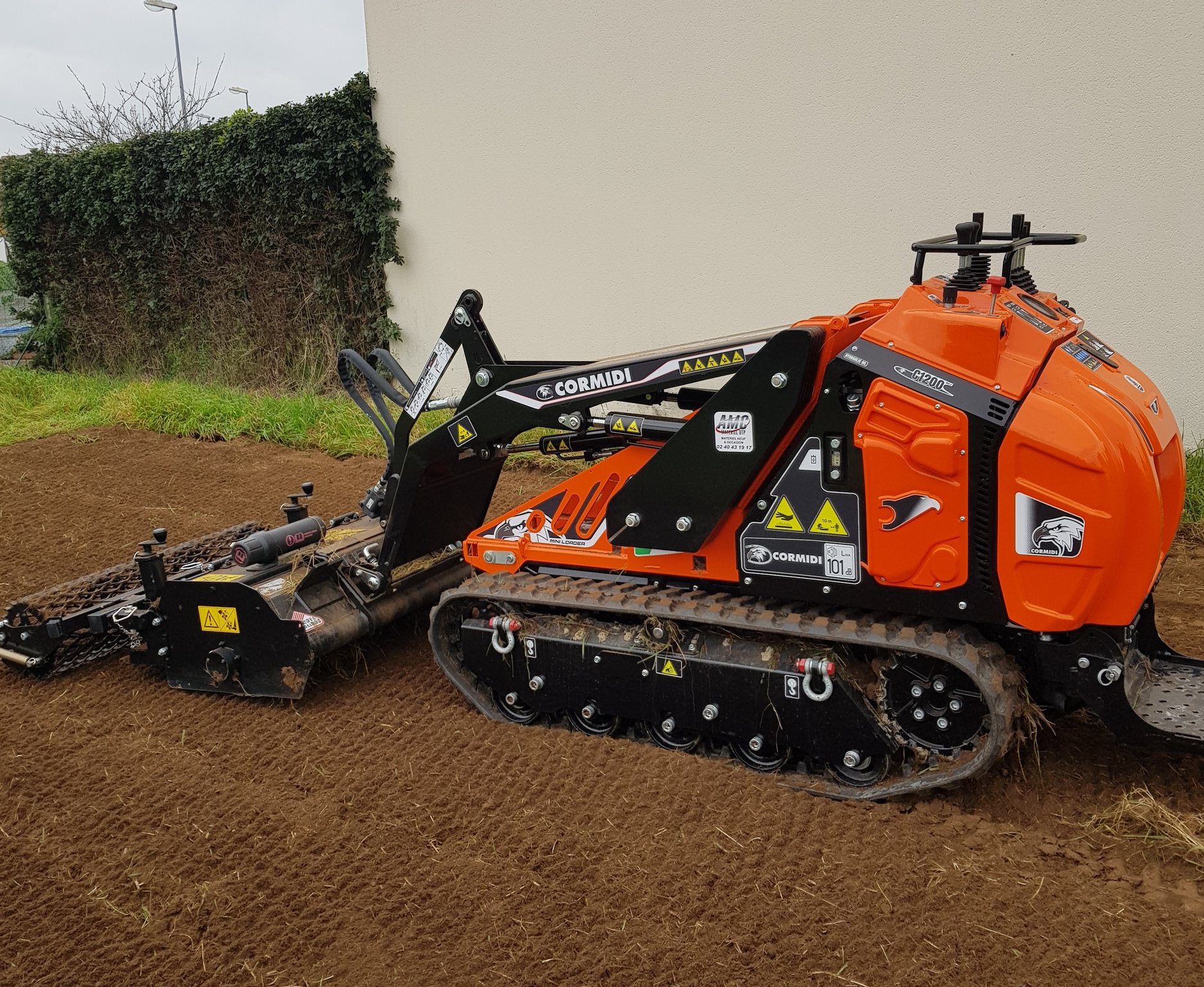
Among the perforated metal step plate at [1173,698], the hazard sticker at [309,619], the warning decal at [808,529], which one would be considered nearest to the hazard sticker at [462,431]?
the hazard sticker at [309,619]

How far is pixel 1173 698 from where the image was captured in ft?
13.4

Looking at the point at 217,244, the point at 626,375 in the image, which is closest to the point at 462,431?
the point at 626,375

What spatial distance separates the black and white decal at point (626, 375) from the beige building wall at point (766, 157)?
483cm

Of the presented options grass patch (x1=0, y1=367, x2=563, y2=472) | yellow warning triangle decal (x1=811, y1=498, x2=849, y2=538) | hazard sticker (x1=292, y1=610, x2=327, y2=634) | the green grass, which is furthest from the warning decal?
the green grass

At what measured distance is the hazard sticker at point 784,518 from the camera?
4.11 m

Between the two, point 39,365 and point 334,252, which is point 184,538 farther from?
point 39,365

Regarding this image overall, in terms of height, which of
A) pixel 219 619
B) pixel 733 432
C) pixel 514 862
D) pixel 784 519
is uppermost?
pixel 733 432

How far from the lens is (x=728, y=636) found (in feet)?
14.2

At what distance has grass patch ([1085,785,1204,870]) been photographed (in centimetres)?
361

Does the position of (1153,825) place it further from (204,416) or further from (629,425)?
(204,416)

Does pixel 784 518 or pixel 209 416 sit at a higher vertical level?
pixel 784 518

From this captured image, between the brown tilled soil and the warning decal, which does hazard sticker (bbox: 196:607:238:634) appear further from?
the warning decal

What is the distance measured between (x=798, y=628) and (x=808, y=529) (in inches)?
14.6

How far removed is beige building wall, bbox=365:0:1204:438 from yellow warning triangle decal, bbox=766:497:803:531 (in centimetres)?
487
